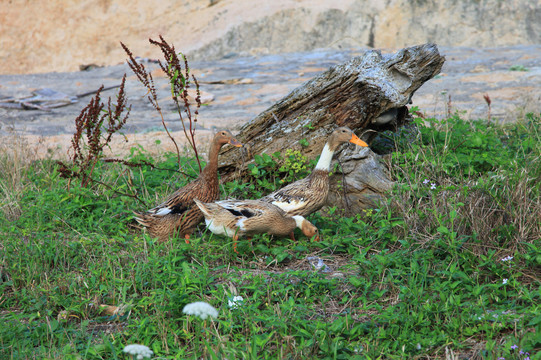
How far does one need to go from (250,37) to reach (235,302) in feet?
70.0

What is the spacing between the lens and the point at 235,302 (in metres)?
3.83

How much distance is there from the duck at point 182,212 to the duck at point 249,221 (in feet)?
0.85

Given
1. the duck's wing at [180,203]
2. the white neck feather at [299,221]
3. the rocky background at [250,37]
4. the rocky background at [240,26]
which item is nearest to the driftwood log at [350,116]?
the white neck feather at [299,221]

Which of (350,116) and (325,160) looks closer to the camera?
(325,160)

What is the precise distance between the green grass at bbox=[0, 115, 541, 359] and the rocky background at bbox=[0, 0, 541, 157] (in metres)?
9.60

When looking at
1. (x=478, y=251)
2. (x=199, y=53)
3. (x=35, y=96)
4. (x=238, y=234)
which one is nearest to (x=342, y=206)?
(x=238, y=234)

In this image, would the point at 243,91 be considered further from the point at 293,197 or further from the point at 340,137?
the point at 293,197

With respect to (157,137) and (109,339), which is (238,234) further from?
(157,137)

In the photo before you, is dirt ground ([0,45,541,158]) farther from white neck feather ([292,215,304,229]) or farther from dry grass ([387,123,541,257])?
white neck feather ([292,215,304,229])

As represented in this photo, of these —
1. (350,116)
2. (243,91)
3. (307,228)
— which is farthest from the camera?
(243,91)

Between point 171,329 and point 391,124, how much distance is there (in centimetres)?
398

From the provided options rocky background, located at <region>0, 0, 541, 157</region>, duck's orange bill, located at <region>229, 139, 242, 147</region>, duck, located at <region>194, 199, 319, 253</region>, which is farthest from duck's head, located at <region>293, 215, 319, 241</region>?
rocky background, located at <region>0, 0, 541, 157</region>

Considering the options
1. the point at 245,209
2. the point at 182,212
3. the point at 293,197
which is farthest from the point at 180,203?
the point at 293,197

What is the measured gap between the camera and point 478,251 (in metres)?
4.27
